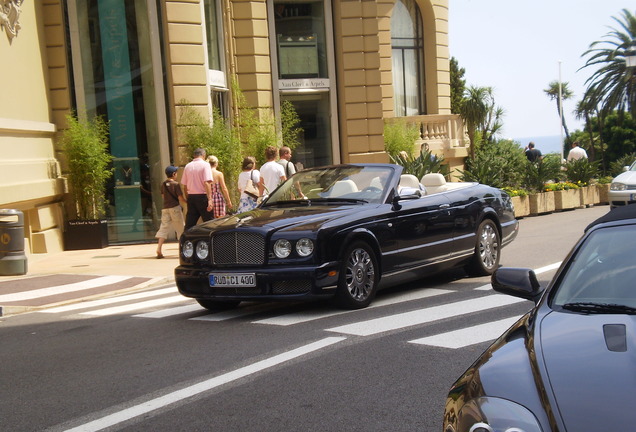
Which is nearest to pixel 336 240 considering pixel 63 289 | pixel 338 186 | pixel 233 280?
pixel 233 280

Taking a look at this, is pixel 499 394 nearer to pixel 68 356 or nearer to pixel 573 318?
pixel 573 318

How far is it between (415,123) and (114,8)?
12266 millimetres

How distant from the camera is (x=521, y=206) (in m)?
24.6

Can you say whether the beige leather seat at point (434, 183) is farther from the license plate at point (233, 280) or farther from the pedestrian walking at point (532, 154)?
the pedestrian walking at point (532, 154)

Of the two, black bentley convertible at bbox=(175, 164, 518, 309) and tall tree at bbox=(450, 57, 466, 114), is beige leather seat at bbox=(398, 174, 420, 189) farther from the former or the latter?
tall tree at bbox=(450, 57, 466, 114)

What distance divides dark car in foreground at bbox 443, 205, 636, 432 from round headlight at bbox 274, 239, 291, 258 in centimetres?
447

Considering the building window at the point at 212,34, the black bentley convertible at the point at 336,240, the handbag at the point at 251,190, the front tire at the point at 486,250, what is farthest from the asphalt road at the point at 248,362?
the building window at the point at 212,34

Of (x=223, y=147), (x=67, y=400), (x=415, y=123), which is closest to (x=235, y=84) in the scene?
(x=223, y=147)

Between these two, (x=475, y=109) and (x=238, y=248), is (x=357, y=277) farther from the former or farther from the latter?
(x=475, y=109)

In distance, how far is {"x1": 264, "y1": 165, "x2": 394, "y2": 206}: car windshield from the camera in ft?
34.6

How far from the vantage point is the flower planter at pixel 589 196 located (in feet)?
91.4

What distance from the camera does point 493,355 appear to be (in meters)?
4.00

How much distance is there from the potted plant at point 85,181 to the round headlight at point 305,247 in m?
10.7

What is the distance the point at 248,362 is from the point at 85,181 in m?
12.8
